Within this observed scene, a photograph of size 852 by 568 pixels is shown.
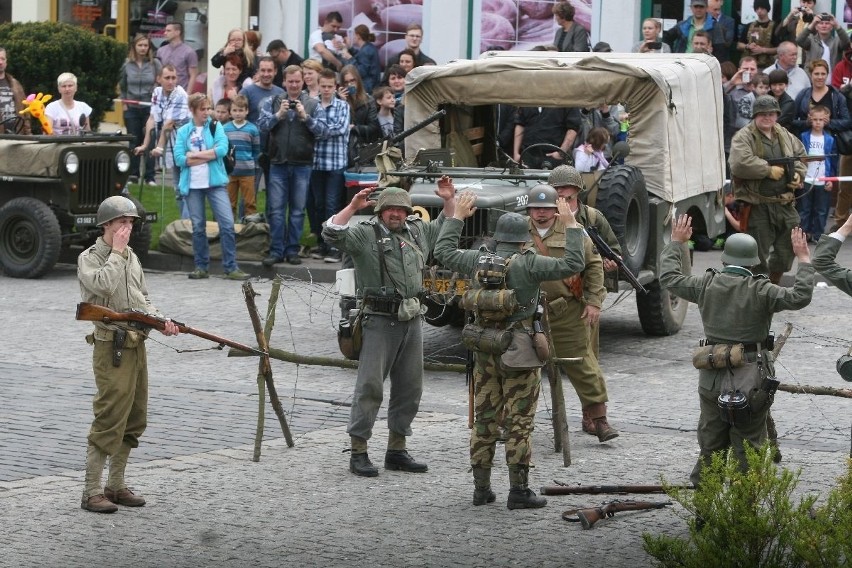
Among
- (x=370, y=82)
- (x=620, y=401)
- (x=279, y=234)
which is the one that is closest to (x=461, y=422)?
(x=620, y=401)

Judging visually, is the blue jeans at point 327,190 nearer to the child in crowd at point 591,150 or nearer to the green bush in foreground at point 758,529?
the child in crowd at point 591,150

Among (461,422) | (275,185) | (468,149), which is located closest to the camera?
(461,422)

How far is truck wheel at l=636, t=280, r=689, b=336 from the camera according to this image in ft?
47.8

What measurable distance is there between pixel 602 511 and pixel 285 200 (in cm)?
1054

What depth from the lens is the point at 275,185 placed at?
61.0 ft

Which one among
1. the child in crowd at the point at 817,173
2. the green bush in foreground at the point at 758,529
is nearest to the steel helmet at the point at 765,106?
the child in crowd at the point at 817,173

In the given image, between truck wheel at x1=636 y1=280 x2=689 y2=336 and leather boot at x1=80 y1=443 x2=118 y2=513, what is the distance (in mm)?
6767

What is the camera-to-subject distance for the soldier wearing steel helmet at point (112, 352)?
872 cm

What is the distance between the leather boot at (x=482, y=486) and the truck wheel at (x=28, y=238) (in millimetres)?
10003

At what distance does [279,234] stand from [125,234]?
9770 mm

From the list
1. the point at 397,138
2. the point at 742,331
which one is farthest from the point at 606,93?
the point at 742,331

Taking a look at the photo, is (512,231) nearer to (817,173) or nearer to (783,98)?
(817,173)

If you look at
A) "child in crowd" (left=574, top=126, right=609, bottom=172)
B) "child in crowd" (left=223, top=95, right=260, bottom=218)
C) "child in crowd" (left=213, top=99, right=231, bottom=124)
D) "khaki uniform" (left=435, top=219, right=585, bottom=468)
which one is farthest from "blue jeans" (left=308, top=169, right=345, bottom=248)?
"khaki uniform" (left=435, top=219, right=585, bottom=468)

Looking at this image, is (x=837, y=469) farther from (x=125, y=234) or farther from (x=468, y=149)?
(x=468, y=149)
